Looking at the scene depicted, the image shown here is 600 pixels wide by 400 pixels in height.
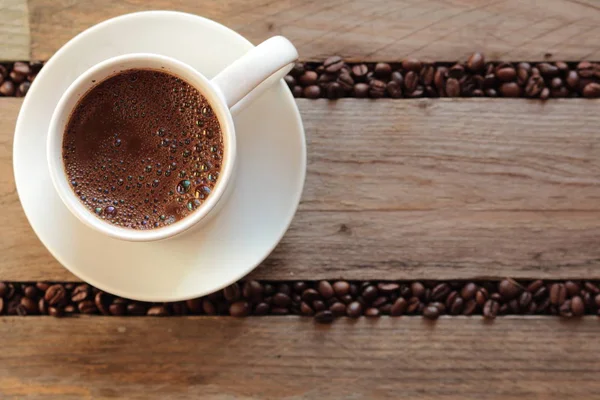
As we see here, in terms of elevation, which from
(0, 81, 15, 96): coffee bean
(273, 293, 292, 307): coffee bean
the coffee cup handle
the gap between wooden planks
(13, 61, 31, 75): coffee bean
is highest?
the coffee cup handle

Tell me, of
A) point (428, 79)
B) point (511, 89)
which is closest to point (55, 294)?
point (428, 79)

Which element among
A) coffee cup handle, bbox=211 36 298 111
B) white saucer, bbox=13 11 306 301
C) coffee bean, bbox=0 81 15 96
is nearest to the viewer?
coffee cup handle, bbox=211 36 298 111

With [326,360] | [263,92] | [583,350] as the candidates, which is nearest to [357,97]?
[263,92]

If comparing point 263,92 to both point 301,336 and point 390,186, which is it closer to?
point 390,186

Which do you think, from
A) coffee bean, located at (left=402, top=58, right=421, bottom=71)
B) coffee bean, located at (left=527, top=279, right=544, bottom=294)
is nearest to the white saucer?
coffee bean, located at (left=402, top=58, right=421, bottom=71)

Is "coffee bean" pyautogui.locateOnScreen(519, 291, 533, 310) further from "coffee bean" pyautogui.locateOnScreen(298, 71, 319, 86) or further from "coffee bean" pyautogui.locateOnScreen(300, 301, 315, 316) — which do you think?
"coffee bean" pyautogui.locateOnScreen(298, 71, 319, 86)

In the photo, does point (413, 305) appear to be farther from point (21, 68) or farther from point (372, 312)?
point (21, 68)
